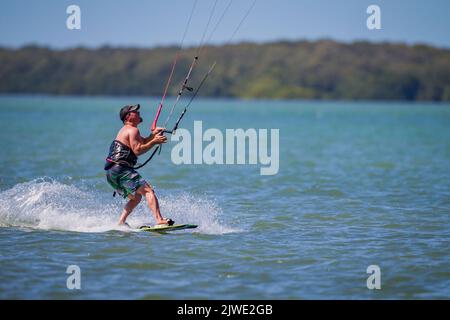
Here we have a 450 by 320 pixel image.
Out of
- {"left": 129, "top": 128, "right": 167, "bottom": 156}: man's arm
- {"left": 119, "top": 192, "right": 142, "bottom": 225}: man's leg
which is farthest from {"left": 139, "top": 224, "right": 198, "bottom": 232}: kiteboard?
{"left": 129, "top": 128, "right": 167, "bottom": 156}: man's arm

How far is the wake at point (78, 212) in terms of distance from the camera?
12.8m

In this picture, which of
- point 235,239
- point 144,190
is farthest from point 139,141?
point 235,239

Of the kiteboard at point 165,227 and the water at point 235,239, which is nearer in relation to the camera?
the water at point 235,239

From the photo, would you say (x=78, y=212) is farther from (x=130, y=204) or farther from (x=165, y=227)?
(x=165, y=227)

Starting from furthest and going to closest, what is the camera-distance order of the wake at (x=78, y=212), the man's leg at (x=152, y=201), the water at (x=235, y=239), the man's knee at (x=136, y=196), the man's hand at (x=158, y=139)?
the wake at (x=78, y=212)
the man's knee at (x=136, y=196)
the man's leg at (x=152, y=201)
the man's hand at (x=158, y=139)
the water at (x=235, y=239)

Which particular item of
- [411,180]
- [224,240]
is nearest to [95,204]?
[224,240]

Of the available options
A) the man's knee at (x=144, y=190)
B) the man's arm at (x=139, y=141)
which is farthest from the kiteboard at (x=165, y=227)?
the man's arm at (x=139, y=141)

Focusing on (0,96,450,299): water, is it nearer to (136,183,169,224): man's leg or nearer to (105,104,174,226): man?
(136,183,169,224): man's leg

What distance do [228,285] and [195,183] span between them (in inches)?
405

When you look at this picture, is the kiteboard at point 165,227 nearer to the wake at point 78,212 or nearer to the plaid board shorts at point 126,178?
the wake at point 78,212

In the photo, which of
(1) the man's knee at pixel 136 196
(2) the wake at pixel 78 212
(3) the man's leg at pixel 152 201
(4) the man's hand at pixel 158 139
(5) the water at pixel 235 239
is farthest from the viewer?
(2) the wake at pixel 78 212

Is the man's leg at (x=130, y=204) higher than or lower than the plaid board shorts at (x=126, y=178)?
lower
